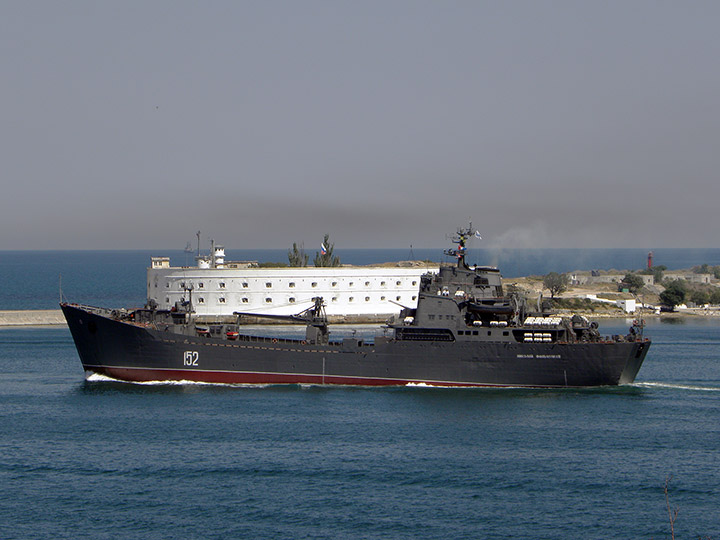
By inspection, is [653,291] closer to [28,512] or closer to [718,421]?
[718,421]

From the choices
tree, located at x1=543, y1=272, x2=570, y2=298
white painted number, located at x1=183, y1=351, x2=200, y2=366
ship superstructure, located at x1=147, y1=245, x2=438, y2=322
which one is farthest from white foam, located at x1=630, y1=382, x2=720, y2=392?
tree, located at x1=543, y1=272, x2=570, y2=298

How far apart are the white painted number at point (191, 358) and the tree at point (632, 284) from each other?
7092 cm

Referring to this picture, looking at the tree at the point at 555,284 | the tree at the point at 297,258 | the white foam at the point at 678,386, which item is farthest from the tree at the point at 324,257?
the white foam at the point at 678,386

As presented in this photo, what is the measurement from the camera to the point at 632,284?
10244 centimetres

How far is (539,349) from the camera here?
42375 millimetres

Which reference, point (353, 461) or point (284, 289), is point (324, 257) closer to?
point (284, 289)

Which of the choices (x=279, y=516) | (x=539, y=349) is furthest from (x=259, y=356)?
(x=279, y=516)

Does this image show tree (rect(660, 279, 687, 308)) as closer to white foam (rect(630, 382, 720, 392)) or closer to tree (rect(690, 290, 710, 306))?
tree (rect(690, 290, 710, 306))

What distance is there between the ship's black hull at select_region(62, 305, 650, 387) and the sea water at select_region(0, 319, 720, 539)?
914 mm

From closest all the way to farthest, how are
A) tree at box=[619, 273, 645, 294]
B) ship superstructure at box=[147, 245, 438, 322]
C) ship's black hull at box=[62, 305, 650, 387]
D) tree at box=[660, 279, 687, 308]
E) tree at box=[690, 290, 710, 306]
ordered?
ship's black hull at box=[62, 305, 650, 387], ship superstructure at box=[147, 245, 438, 322], tree at box=[660, 279, 687, 308], tree at box=[690, 290, 710, 306], tree at box=[619, 273, 645, 294]

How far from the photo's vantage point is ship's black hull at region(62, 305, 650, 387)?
139ft

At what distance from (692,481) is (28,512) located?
68.5 feet

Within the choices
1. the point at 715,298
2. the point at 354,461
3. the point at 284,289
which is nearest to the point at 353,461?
the point at 354,461

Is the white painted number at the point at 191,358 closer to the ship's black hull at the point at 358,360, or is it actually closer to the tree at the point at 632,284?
→ the ship's black hull at the point at 358,360
